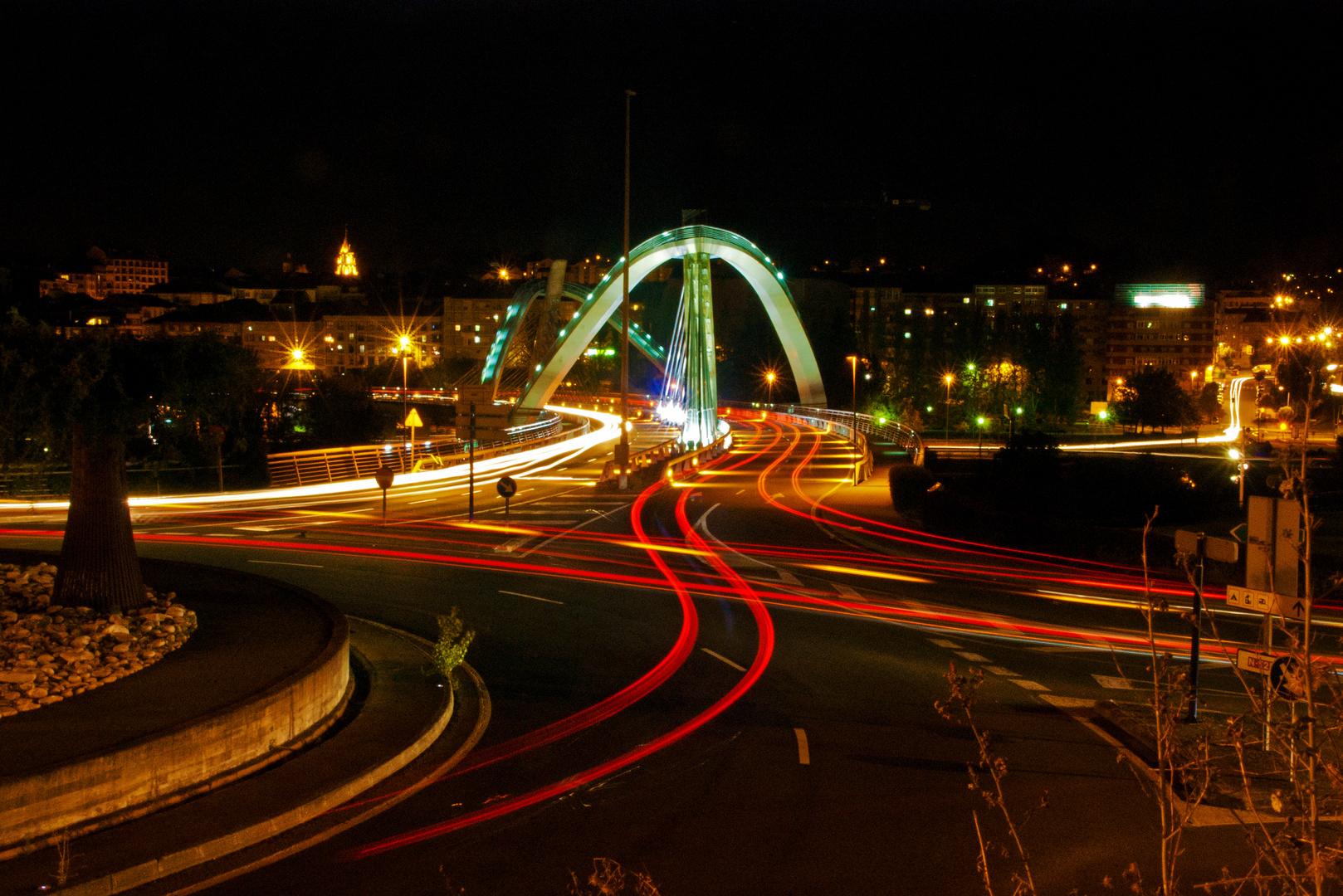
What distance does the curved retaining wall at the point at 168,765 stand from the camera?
262 inches

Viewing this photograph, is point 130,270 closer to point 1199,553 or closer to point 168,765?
point 168,765

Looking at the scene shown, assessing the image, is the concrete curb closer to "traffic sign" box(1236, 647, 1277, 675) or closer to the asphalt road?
the asphalt road

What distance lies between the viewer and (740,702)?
438 inches

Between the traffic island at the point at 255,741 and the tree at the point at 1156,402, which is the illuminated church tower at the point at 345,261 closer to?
the tree at the point at 1156,402

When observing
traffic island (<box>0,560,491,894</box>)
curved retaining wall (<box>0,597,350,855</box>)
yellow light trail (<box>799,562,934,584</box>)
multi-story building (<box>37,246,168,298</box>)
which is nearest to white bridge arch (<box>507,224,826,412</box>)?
yellow light trail (<box>799,562,934,584</box>)

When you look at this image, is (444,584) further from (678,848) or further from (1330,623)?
(1330,623)

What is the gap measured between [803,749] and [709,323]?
46.9 m

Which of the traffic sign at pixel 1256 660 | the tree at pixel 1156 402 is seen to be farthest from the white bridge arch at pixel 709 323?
the traffic sign at pixel 1256 660

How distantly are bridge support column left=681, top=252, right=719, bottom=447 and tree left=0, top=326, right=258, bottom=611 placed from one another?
37204 mm

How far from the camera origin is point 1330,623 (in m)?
16.2

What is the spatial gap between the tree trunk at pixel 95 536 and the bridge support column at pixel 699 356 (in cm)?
3738

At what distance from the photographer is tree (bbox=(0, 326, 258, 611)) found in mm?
10695

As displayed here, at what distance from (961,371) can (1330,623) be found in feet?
223

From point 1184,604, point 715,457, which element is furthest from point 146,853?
point 715,457
